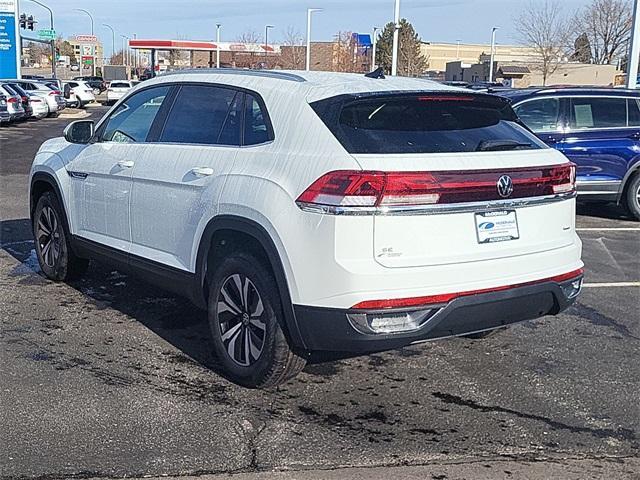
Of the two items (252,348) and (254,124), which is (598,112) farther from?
(252,348)

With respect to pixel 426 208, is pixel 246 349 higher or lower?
lower

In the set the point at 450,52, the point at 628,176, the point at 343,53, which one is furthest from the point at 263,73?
the point at 450,52

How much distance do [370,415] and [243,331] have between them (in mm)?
887

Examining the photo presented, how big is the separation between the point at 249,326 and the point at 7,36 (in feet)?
141

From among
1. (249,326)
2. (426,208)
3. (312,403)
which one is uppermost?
(426,208)

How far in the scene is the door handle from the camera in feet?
15.4

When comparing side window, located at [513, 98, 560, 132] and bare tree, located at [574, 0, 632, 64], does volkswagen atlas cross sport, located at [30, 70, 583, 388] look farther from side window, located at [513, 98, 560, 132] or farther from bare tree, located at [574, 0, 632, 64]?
bare tree, located at [574, 0, 632, 64]

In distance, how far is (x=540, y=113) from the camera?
10.7 metres

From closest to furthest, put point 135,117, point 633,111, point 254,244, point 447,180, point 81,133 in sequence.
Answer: point 447,180 → point 254,244 → point 135,117 → point 81,133 → point 633,111

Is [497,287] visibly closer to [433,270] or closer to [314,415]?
[433,270]

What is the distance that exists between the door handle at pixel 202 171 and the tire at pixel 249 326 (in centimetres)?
53

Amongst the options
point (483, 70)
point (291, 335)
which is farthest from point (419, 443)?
point (483, 70)

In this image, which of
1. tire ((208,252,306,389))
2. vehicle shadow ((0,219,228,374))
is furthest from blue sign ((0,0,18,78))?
tire ((208,252,306,389))

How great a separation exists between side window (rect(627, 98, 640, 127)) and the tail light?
7577 millimetres
